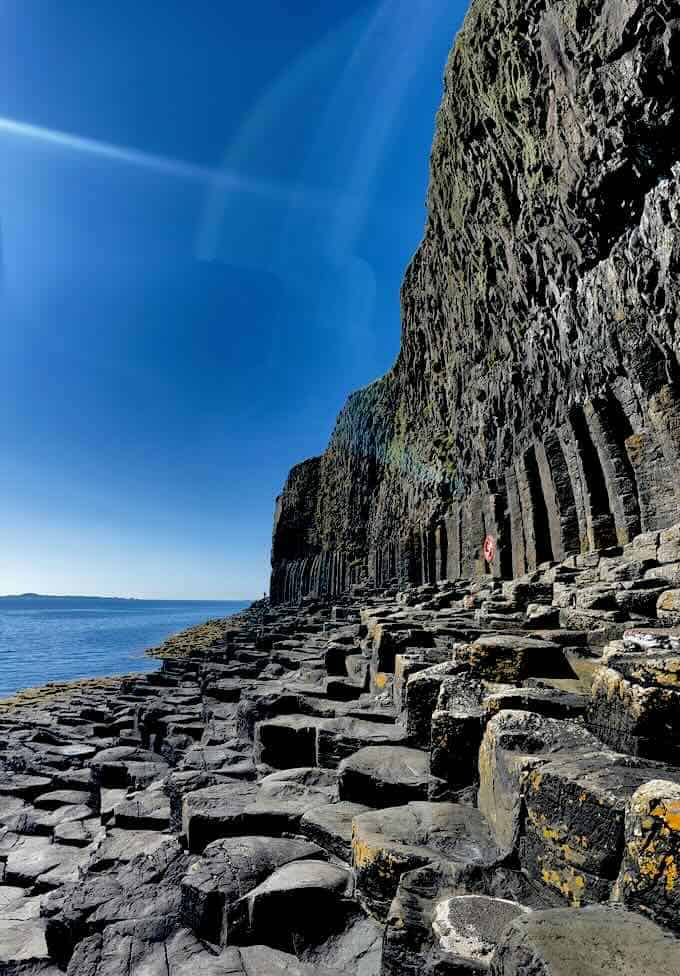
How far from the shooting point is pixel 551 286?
840 inches

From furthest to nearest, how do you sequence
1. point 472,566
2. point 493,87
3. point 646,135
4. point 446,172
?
point 446,172, point 472,566, point 493,87, point 646,135

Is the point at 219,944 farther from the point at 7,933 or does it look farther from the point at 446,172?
the point at 446,172

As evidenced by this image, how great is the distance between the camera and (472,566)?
28.2 metres

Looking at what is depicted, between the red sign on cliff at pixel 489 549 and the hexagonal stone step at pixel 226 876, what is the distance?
2195 centimetres

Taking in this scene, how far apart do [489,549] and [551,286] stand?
1150 cm

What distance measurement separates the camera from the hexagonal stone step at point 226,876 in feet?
11.0

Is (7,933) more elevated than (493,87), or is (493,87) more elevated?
(493,87)

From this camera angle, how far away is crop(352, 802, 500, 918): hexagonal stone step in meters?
3.02

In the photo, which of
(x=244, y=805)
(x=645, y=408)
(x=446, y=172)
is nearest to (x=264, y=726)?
(x=244, y=805)

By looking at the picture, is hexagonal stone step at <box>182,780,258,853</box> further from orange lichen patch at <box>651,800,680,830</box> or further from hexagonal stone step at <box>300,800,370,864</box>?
orange lichen patch at <box>651,800,680,830</box>

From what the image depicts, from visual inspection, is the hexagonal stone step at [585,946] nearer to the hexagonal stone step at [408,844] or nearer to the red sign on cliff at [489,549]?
the hexagonal stone step at [408,844]

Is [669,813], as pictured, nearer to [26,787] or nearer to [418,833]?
[418,833]

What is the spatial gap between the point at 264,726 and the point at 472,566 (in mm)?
23258

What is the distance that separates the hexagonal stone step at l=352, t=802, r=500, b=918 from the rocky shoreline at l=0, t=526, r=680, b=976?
0.01 meters
